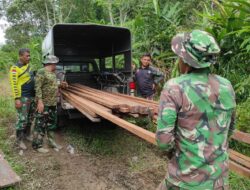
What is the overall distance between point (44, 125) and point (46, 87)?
0.74 metres

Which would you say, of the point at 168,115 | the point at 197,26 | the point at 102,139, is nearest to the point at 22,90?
the point at 102,139

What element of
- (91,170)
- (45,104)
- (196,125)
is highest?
(196,125)

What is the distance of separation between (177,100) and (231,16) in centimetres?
546

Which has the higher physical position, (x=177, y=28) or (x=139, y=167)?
(x=177, y=28)

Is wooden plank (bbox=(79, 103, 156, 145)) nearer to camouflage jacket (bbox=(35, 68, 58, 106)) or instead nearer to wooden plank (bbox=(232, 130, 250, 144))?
wooden plank (bbox=(232, 130, 250, 144))

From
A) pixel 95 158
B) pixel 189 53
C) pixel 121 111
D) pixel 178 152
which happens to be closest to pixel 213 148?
pixel 178 152

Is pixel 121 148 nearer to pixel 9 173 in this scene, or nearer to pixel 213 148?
pixel 9 173

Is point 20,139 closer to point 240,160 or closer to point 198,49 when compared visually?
point 240,160

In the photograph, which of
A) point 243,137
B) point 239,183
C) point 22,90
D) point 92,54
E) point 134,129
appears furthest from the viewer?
point 92,54

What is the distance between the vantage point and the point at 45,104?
19.2ft

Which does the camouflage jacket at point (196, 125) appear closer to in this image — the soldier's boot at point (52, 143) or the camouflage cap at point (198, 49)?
the camouflage cap at point (198, 49)

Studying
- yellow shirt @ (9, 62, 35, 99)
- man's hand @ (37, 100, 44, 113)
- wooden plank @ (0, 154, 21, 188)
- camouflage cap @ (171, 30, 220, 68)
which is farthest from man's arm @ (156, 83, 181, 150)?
yellow shirt @ (9, 62, 35, 99)

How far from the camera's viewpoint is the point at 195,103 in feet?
6.37

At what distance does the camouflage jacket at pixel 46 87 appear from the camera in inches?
223
